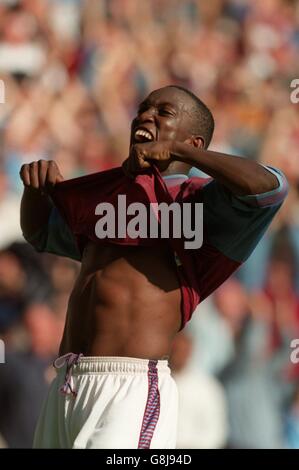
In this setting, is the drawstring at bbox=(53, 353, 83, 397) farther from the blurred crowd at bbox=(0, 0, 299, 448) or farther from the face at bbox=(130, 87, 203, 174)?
the blurred crowd at bbox=(0, 0, 299, 448)

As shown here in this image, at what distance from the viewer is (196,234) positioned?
2539mm

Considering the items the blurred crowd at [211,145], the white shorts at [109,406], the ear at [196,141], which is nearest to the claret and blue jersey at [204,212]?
the ear at [196,141]

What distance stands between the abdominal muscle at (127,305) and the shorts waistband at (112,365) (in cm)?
2

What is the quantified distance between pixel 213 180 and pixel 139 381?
1.68 feet

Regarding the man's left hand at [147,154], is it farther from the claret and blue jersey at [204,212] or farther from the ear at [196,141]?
the ear at [196,141]

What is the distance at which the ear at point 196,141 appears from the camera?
2652mm

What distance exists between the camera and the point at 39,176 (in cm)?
268

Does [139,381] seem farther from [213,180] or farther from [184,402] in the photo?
[184,402]

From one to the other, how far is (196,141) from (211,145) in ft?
11.1

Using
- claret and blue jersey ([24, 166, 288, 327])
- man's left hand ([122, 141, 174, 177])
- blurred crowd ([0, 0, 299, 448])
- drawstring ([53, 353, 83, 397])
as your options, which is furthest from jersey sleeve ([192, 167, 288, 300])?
blurred crowd ([0, 0, 299, 448])

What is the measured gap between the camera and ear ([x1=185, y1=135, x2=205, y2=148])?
8.70 feet

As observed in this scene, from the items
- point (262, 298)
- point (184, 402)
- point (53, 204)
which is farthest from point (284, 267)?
point (53, 204)

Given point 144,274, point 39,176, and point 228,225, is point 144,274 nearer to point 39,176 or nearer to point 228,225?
point 228,225

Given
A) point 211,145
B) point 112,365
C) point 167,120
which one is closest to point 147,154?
point 167,120
